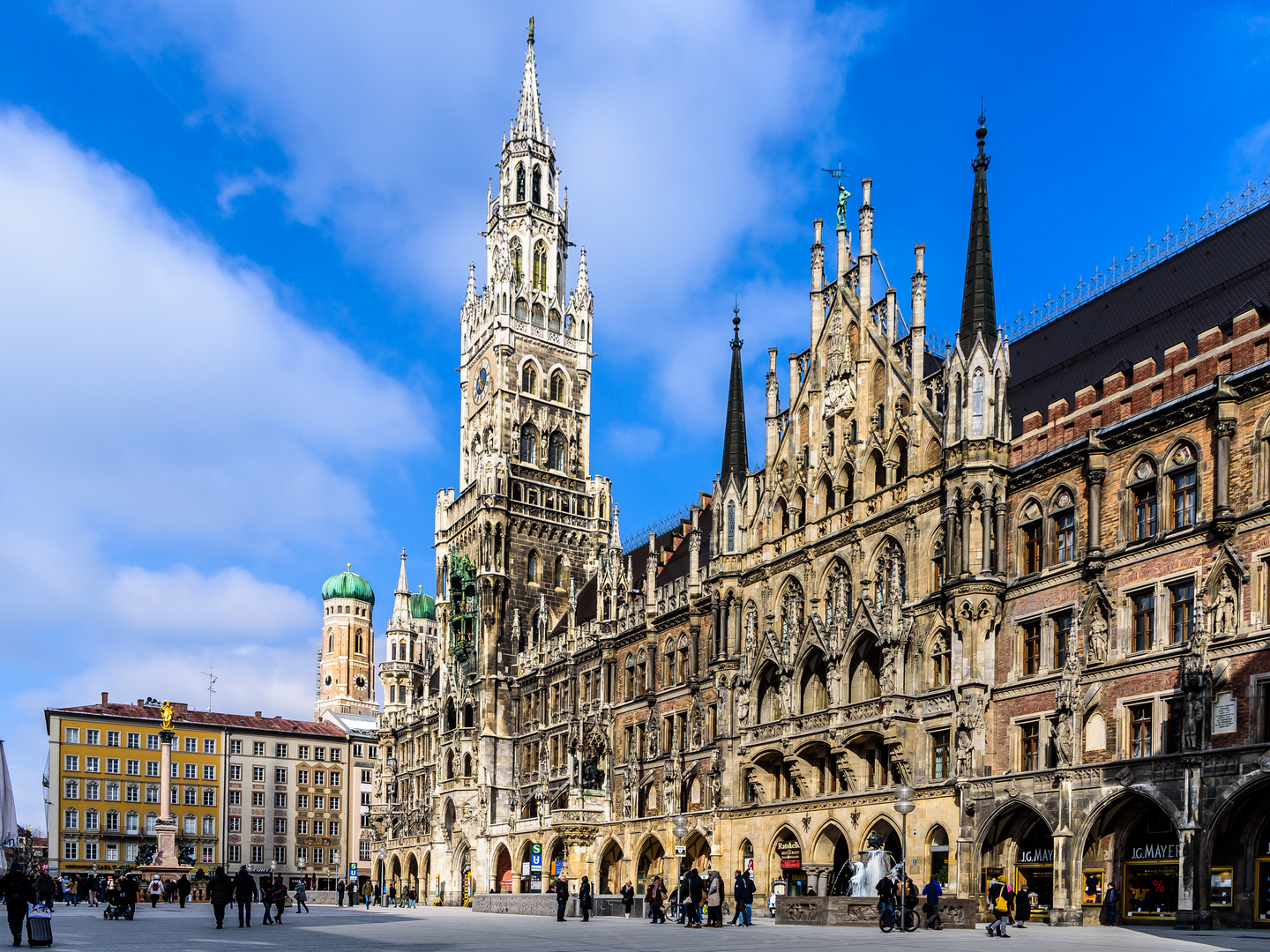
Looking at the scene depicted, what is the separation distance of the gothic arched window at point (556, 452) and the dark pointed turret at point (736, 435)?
2930 cm

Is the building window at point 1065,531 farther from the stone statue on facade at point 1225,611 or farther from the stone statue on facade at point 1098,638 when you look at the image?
the stone statue on facade at point 1225,611

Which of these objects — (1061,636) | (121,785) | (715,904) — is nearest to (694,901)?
(715,904)

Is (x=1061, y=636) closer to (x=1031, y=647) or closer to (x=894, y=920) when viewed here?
(x=1031, y=647)

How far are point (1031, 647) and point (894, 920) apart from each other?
9901 millimetres

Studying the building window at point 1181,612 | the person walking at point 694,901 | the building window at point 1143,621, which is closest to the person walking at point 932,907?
the person walking at point 694,901

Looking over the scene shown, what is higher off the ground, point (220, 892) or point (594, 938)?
point (594, 938)

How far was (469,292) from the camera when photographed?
90.2 meters

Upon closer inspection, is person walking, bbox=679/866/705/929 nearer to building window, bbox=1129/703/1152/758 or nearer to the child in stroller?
building window, bbox=1129/703/1152/758

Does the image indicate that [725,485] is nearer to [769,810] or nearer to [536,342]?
[769,810]

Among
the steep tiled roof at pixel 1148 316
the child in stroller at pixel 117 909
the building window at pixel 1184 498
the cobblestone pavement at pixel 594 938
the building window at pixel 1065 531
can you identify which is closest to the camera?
the cobblestone pavement at pixel 594 938

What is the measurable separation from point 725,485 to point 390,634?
105529 millimetres

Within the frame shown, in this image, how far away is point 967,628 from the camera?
121ft

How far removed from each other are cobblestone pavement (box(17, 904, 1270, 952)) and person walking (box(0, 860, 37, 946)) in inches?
35.4

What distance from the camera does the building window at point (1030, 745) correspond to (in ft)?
114
